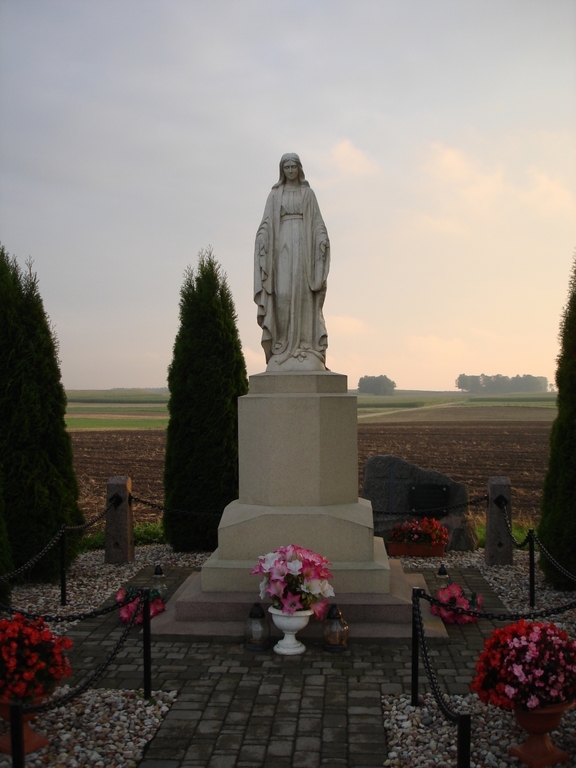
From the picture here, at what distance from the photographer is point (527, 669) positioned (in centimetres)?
420

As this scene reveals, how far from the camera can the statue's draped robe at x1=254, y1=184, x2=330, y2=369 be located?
25.4ft

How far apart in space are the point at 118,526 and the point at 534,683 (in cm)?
679

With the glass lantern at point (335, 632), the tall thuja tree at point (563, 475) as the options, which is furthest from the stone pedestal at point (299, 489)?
the tall thuja tree at point (563, 475)

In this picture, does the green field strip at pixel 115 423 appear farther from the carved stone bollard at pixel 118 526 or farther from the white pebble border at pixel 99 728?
the white pebble border at pixel 99 728

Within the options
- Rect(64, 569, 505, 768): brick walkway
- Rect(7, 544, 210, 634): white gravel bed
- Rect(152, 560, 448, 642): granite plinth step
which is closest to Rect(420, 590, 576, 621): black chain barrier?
Rect(64, 569, 505, 768): brick walkway

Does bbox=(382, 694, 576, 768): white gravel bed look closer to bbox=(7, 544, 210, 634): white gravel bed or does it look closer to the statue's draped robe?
bbox=(7, 544, 210, 634): white gravel bed

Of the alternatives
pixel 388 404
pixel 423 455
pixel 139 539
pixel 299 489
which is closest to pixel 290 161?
pixel 299 489

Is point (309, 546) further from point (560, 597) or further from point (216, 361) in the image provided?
point (216, 361)

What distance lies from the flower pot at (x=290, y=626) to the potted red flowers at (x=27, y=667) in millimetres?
1974

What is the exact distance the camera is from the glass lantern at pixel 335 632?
6090mm

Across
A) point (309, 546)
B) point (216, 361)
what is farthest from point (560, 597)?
point (216, 361)

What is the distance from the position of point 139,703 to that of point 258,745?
1.07 meters

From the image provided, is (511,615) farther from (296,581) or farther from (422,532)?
(422,532)

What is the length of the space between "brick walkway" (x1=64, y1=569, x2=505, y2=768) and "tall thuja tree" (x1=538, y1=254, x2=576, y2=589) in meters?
1.66
